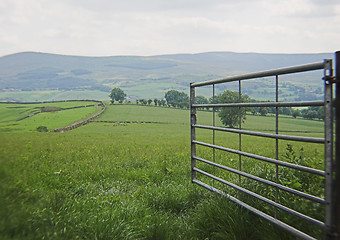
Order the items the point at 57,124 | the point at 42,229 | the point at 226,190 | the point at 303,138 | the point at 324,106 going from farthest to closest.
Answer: the point at 57,124 → the point at 226,190 → the point at 303,138 → the point at 324,106 → the point at 42,229

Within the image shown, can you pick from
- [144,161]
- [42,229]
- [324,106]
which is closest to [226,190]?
[324,106]

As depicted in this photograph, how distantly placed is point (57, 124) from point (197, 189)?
55.2 m

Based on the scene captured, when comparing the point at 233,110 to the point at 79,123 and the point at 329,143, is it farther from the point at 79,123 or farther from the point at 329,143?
the point at 79,123

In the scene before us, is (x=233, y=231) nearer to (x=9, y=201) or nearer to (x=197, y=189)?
(x=197, y=189)

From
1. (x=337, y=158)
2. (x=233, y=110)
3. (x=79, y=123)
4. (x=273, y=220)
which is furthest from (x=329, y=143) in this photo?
(x=79, y=123)

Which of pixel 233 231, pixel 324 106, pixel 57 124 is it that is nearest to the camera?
pixel 324 106

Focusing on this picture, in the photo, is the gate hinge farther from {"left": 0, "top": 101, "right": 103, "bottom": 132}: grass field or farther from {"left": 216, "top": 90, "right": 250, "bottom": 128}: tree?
{"left": 0, "top": 101, "right": 103, "bottom": 132}: grass field

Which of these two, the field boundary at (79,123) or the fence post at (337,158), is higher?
the fence post at (337,158)

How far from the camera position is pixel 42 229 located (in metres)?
2.46

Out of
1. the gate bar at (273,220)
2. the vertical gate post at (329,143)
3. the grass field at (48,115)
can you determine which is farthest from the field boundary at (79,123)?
the vertical gate post at (329,143)

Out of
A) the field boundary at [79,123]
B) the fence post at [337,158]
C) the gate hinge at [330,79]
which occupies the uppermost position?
the gate hinge at [330,79]

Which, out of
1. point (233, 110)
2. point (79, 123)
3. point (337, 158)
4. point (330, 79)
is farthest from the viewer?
point (79, 123)

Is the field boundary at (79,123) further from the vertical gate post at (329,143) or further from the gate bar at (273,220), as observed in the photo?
the vertical gate post at (329,143)

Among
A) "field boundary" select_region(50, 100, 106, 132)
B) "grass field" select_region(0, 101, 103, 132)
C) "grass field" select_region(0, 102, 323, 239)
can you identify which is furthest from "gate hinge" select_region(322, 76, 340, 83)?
"grass field" select_region(0, 101, 103, 132)
